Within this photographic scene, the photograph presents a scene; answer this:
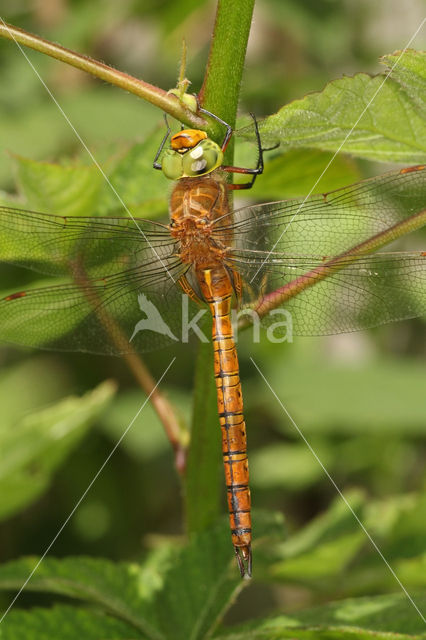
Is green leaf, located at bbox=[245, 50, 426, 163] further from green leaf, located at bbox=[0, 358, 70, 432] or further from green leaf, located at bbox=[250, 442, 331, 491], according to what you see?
green leaf, located at bbox=[0, 358, 70, 432]

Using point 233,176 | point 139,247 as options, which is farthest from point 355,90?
point 139,247

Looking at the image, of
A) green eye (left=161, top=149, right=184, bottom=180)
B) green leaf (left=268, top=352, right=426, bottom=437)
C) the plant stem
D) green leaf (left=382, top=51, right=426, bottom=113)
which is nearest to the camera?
green leaf (left=382, top=51, right=426, bottom=113)

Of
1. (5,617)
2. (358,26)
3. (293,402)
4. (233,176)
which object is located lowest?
(5,617)

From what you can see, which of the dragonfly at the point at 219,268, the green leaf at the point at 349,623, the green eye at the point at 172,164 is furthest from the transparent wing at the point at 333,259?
the green leaf at the point at 349,623

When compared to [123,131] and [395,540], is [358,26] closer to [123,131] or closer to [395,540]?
[123,131]

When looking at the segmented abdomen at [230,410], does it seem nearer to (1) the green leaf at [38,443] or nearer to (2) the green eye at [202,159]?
(2) the green eye at [202,159]

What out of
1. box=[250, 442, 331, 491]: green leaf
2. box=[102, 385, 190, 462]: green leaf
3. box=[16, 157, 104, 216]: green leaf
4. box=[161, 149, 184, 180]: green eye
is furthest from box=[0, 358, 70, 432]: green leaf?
box=[161, 149, 184, 180]: green eye
